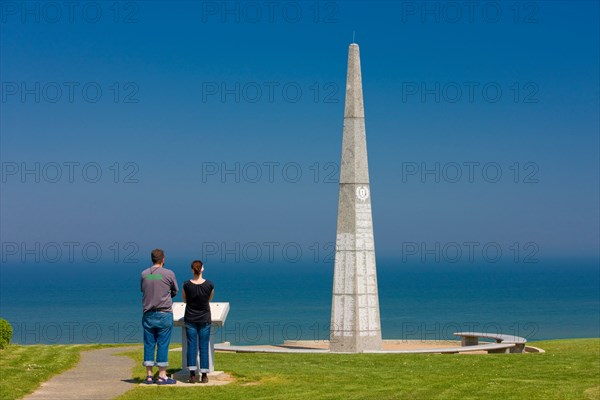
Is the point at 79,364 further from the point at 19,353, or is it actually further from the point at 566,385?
the point at 566,385

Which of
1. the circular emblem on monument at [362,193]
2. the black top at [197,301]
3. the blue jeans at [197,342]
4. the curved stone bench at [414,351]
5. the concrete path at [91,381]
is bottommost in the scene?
the concrete path at [91,381]

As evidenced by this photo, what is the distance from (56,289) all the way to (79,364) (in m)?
120

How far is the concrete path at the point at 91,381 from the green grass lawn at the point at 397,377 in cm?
34

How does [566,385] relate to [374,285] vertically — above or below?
below

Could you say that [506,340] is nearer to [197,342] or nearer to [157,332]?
[197,342]

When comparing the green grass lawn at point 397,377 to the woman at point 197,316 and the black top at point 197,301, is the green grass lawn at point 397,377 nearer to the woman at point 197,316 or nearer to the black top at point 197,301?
the woman at point 197,316

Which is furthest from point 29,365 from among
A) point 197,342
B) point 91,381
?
point 197,342

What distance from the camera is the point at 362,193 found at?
26484mm

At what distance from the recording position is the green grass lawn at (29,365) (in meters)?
16.2

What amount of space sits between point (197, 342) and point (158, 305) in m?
1.20

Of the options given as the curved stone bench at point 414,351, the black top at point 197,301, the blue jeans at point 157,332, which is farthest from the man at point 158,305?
the curved stone bench at point 414,351

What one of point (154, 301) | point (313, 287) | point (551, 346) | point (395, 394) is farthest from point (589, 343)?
point (313, 287)

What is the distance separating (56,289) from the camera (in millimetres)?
136625

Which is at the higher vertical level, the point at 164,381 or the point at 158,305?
the point at 158,305
